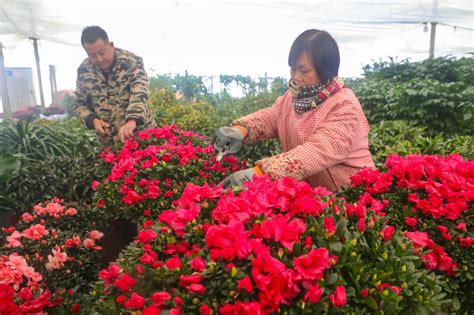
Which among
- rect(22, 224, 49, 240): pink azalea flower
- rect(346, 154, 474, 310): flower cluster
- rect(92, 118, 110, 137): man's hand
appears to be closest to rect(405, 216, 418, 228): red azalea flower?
rect(346, 154, 474, 310): flower cluster

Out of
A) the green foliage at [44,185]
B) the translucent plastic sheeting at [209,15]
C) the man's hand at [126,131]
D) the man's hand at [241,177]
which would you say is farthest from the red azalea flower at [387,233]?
the translucent plastic sheeting at [209,15]

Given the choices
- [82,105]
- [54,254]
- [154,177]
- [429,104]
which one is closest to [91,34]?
[82,105]

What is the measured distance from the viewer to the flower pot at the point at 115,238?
7.66 ft

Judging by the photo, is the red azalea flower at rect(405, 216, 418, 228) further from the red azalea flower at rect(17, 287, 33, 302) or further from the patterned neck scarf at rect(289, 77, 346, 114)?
the red azalea flower at rect(17, 287, 33, 302)

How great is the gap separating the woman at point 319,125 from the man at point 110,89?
1.44 meters

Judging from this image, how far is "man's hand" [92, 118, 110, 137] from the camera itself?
306 centimetres

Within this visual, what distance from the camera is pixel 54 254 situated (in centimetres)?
173

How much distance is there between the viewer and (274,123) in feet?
7.59

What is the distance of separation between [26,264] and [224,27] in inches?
360

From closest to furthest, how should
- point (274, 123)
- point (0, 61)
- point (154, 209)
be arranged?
point (154, 209)
point (274, 123)
point (0, 61)

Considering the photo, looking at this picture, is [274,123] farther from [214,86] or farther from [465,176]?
[214,86]

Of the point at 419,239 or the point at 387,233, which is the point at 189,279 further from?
the point at 419,239

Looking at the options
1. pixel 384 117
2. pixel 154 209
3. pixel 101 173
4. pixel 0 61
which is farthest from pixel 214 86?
pixel 154 209

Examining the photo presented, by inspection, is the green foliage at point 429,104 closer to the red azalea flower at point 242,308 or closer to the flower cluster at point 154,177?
the flower cluster at point 154,177
